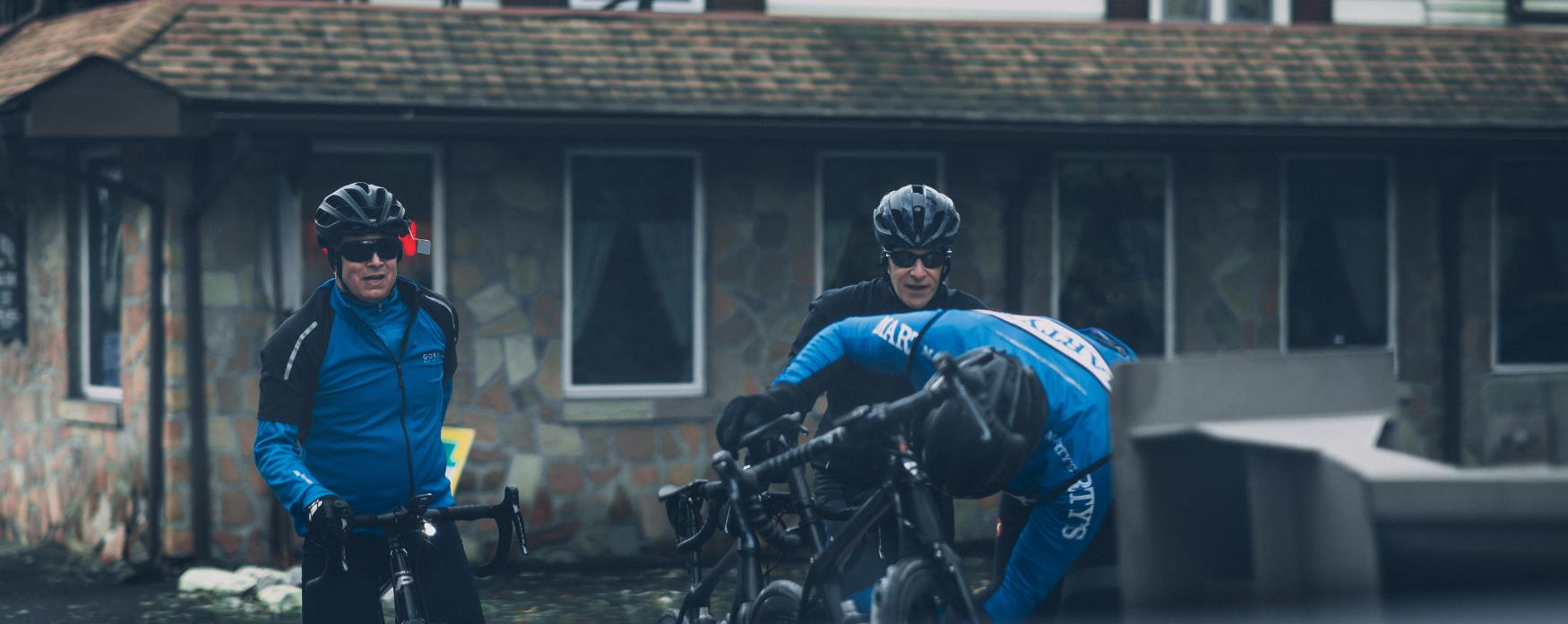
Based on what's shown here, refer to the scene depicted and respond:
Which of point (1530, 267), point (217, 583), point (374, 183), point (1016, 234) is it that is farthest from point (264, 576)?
point (1530, 267)

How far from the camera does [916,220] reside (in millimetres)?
5832

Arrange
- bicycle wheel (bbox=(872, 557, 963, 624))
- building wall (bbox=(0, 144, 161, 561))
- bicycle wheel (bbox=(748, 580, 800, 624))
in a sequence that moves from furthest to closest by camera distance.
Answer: building wall (bbox=(0, 144, 161, 561))
bicycle wheel (bbox=(748, 580, 800, 624))
bicycle wheel (bbox=(872, 557, 963, 624))

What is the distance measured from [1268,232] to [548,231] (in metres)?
4.87

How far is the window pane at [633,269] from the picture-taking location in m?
12.0

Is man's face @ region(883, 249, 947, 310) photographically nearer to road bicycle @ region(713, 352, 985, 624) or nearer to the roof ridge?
road bicycle @ region(713, 352, 985, 624)

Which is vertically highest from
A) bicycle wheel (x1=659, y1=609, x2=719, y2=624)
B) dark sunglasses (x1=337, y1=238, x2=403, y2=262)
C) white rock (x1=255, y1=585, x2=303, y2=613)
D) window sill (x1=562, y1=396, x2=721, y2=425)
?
dark sunglasses (x1=337, y1=238, x2=403, y2=262)

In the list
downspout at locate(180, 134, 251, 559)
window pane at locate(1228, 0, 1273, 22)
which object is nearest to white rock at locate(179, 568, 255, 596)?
downspout at locate(180, 134, 251, 559)

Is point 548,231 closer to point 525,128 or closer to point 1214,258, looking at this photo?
point 525,128

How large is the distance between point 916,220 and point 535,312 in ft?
20.7

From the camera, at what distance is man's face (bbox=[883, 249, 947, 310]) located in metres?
5.89

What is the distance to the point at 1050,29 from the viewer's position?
1294cm

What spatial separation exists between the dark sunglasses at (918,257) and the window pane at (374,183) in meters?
6.16

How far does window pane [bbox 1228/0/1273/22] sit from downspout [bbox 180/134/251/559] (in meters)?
7.04

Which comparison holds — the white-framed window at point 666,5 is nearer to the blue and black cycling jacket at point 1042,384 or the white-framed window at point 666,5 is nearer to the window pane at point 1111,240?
the window pane at point 1111,240
